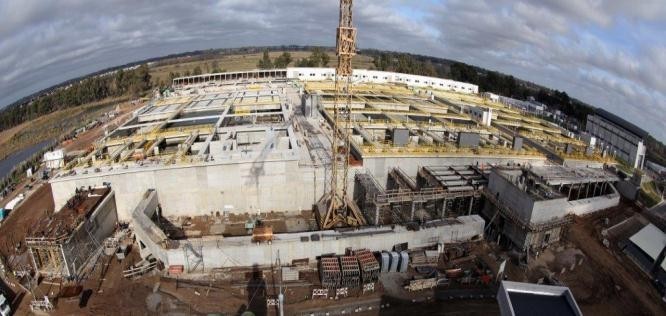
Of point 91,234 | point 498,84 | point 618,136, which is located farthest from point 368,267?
point 498,84

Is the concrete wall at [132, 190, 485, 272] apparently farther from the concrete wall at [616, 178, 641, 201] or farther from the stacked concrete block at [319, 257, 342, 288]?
the concrete wall at [616, 178, 641, 201]

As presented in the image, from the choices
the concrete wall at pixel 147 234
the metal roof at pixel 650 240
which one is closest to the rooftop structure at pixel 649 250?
the metal roof at pixel 650 240

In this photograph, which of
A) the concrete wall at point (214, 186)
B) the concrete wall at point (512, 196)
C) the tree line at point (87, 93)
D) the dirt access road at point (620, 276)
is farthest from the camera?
the tree line at point (87, 93)

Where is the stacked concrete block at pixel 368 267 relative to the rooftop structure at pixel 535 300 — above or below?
below

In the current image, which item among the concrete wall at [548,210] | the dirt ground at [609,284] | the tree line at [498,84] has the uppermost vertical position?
the tree line at [498,84]

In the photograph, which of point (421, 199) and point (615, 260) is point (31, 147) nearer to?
point (421, 199)

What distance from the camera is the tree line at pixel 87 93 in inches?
→ 4678

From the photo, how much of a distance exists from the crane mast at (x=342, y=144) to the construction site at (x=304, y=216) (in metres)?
0.16

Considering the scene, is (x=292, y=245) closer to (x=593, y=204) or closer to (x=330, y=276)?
(x=330, y=276)

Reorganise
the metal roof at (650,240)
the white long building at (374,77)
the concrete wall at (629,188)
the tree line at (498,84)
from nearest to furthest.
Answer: the metal roof at (650,240) < the concrete wall at (629,188) < the white long building at (374,77) < the tree line at (498,84)

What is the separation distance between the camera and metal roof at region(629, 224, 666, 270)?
1137 inches

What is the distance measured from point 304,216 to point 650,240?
29126 millimetres

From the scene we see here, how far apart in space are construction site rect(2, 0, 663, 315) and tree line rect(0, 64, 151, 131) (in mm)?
87634

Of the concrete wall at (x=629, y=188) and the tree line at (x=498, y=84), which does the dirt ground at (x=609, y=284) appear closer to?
the concrete wall at (x=629, y=188)
